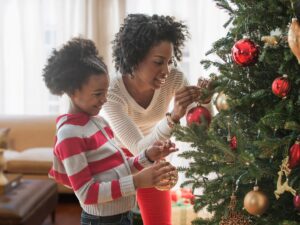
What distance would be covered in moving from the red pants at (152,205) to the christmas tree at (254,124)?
1.61 ft

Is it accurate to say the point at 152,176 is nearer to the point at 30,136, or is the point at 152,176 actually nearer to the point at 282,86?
the point at 282,86

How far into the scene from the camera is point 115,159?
138cm

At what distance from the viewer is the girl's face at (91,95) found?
4.36 ft

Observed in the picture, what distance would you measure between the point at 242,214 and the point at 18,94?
3419 mm

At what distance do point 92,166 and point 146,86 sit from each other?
47 cm

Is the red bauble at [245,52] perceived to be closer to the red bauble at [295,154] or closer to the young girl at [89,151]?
the red bauble at [295,154]

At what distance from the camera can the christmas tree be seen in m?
0.89

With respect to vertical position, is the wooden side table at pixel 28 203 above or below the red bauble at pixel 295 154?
below

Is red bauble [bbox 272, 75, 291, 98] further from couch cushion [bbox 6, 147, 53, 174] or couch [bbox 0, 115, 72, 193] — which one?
couch [bbox 0, 115, 72, 193]

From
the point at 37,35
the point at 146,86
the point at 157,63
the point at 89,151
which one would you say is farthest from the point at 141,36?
the point at 37,35

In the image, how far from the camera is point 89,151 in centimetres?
132

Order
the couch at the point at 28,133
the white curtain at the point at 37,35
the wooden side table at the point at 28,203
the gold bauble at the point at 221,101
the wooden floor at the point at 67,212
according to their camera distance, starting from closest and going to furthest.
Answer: the gold bauble at the point at 221,101, the wooden side table at the point at 28,203, the wooden floor at the point at 67,212, the couch at the point at 28,133, the white curtain at the point at 37,35

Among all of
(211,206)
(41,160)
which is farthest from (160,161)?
(41,160)

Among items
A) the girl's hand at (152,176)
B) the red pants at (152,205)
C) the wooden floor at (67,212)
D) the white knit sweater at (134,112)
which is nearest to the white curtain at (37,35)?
the wooden floor at (67,212)
